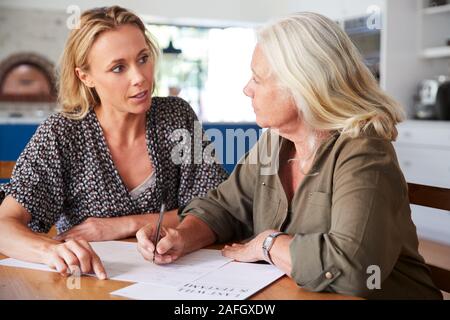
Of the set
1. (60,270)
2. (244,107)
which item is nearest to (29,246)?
(60,270)

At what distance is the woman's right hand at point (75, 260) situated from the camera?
3.49 feet

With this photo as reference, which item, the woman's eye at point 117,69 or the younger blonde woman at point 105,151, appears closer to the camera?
the younger blonde woman at point 105,151

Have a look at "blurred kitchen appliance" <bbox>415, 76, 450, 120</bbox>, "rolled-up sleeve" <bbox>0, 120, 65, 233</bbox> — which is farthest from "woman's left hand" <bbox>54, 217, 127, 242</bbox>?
"blurred kitchen appliance" <bbox>415, 76, 450, 120</bbox>

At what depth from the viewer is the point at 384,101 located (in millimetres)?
1281

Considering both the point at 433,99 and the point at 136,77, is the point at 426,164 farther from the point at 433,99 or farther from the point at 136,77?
the point at 136,77

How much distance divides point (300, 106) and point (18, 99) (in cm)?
514

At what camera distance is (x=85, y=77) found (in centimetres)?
171

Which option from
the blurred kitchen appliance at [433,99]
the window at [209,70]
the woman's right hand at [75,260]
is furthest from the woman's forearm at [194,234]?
the window at [209,70]

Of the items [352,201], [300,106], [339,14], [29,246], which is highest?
[339,14]

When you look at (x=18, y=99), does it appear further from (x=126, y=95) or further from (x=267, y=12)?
(x=126, y=95)

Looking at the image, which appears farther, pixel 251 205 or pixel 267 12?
pixel 267 12

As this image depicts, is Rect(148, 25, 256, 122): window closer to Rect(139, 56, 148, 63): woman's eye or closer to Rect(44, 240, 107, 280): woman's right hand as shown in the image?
Rect(139, 56, 148, 63): woman's eye

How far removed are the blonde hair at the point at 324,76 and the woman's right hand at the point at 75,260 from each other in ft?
1.82

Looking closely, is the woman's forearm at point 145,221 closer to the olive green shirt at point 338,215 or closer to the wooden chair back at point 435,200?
the olive green shirt at point 338,215
